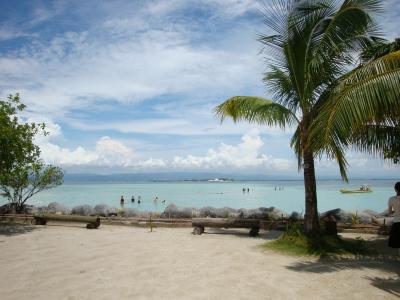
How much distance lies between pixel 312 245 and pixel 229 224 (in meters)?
3.95

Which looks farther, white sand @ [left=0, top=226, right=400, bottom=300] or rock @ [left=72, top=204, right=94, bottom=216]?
rock @ [left=72, top=204, right=94, bottom=216]

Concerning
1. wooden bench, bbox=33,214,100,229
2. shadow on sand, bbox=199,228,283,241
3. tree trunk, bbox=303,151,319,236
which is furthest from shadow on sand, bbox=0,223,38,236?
tree trunk, bbox=303,151,319,236

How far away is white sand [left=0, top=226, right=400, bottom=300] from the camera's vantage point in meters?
6.65

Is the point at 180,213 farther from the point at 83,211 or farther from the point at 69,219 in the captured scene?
the point at 69,219

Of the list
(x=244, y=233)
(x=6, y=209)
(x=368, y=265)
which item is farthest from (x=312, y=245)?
(x=6, y=209)

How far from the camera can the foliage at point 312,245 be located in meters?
9.97

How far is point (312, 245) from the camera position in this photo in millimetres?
10211

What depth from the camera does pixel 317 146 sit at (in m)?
6.93

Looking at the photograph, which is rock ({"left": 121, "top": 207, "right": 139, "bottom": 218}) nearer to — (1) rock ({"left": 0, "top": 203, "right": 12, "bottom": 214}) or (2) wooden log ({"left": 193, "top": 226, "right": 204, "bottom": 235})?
(1) rock ({"left": 0, "top": 203, "right": 12, "bottom": 214})

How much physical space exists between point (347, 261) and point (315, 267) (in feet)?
3.94

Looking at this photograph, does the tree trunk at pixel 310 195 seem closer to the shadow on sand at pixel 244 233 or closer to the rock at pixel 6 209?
the shadow on sand at pixel 244 233

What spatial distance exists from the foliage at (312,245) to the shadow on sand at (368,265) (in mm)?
422

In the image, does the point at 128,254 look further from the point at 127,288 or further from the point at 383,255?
the point at 383,255

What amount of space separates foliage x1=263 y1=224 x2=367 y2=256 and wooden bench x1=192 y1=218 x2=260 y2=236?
2.24m
